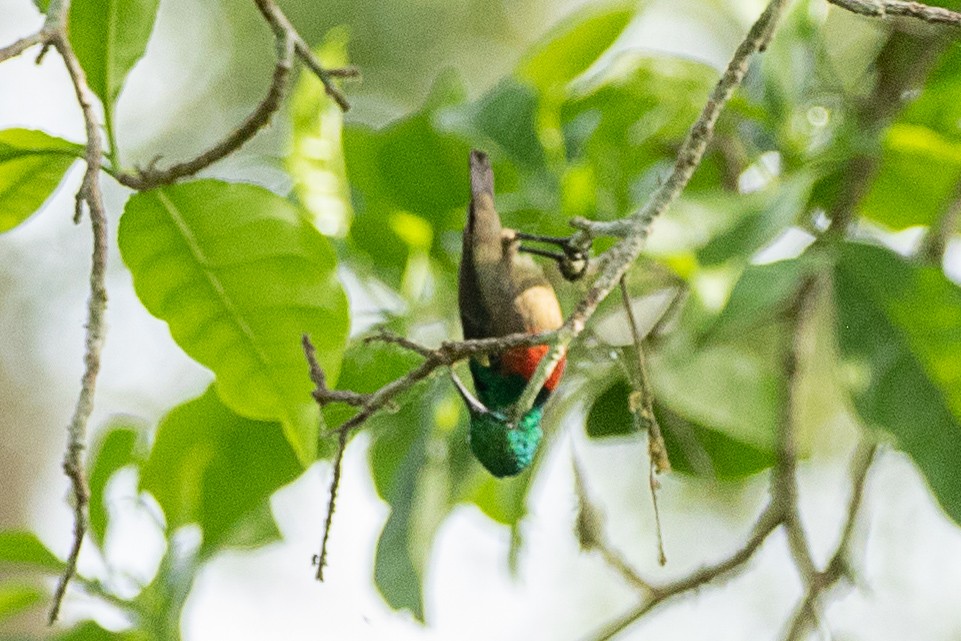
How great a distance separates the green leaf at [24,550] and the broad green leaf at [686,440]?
121 centimetres

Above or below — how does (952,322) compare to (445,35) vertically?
above

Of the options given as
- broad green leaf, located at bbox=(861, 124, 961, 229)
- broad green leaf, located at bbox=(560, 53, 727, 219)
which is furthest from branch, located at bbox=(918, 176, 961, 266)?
broad green leaf, located at bbox=(560, 53, 727, 219)

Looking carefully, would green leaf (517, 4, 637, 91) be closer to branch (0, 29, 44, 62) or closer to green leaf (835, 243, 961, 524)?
green leaf (835, 243, 961, 524)

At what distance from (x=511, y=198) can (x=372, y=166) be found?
15.1 inches

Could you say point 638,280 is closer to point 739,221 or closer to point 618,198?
point 618,198

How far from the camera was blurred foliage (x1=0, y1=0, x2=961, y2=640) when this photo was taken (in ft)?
6.90

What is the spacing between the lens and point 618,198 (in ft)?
9.25

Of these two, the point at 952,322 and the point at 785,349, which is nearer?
the point at 952,322

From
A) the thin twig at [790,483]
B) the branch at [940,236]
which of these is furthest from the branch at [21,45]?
the branch at [940,236]

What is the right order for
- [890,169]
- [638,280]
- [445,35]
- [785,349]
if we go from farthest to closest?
1. [445,35]
2. [785,349]
3. [638,280]
4. [890,169]

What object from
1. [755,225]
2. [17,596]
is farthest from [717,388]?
[17,596]

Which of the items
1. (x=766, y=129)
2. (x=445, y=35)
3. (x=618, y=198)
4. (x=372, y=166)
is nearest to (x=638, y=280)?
(x=618, y=198)

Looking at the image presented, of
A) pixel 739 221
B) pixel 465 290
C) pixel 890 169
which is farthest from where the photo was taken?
pixel 890 169

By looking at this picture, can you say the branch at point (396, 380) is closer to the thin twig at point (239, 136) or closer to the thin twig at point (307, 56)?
the thin twig at point (239, 136)
